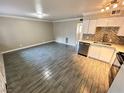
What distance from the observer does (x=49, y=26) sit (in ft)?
23.3

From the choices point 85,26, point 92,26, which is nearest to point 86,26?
point 85,26

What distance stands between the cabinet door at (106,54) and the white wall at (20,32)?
508 cm

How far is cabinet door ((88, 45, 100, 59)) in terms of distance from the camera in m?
3.59

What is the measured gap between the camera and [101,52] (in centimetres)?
346

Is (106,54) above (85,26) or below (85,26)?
below

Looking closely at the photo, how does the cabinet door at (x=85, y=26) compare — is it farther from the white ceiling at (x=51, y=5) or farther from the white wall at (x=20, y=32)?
the white wall at (x=20, y=32)

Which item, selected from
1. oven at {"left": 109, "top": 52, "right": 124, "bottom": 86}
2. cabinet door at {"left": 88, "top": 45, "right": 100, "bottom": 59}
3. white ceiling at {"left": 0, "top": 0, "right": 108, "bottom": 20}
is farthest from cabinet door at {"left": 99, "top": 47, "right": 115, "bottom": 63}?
white ceiling at {"left": 0, "top": 0, "right": 108, "bottom": 20}

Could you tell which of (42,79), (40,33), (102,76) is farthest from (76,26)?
(42,79)

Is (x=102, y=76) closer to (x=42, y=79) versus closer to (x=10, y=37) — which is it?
(x=42, y=79)

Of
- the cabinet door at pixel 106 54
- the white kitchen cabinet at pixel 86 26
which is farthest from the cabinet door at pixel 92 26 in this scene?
the cabinet door at pixel 106 54

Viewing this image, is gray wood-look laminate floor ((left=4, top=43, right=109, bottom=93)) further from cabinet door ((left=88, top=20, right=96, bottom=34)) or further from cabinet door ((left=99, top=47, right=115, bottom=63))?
cabinet door ((left=88, top=20, right=96, bottom=34))

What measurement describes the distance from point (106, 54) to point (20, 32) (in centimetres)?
544

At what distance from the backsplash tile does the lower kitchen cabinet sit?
0.60 metres

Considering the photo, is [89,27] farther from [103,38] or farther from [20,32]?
[20,32]
